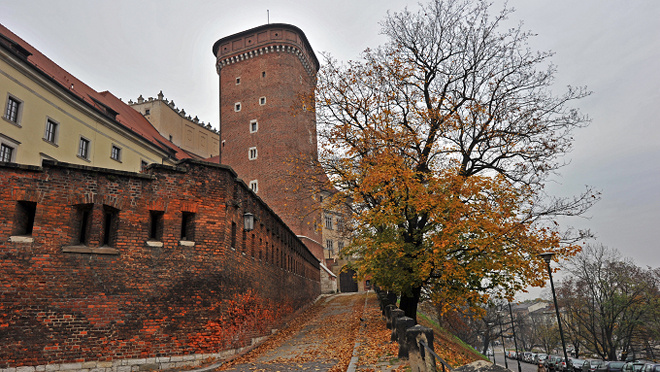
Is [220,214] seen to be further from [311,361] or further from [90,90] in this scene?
[90,90]

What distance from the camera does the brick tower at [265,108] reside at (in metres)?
43.6

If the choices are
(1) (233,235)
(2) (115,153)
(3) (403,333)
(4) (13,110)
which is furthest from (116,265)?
(2) (115,153)

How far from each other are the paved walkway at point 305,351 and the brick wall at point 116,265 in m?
1.10

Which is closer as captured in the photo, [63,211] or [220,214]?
[63,211]

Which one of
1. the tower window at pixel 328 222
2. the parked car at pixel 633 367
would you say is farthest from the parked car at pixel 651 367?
the tower window at pixel 328 222

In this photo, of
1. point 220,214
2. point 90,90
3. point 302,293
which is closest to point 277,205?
point 302,293

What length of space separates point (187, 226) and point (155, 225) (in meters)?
0.83

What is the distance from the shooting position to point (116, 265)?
10.8 m

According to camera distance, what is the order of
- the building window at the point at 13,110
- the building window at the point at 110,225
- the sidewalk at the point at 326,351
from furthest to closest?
Result: the building window at the point at 13,110 → the building window at the point at 110,225 → the sidewalk at the point at 326,351

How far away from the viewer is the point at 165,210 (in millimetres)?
11648

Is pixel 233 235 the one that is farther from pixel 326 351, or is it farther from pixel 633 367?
pixel 633 367

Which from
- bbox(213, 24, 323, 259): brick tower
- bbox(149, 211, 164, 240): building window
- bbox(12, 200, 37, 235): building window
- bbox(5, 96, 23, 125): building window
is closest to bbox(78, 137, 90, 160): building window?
bbox(5, 96, 23, 125): building window

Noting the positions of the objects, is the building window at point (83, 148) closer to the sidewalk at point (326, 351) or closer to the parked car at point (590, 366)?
the sidewalk at point (326, 351)

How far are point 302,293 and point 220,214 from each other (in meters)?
16.9
